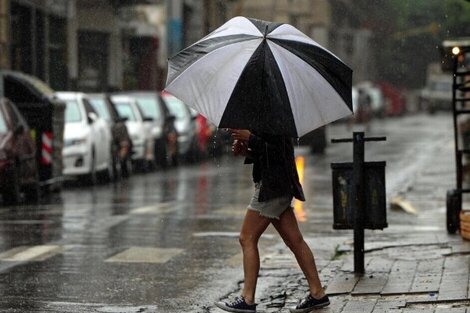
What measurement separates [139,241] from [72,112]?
482 inches

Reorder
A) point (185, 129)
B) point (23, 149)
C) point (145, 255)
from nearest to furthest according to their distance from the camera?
1. point (145, 255)
2. point (23, 149)
3. point (185, 129)

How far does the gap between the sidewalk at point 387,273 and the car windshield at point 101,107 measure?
12.3 meters

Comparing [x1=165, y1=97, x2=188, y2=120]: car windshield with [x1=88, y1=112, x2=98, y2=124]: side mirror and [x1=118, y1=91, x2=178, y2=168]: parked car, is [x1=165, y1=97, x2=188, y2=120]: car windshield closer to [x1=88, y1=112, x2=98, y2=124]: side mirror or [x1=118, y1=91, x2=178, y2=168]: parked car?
[x1=118, y1=91, x2=178, y2=168]: parked car

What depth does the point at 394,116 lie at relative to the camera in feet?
316

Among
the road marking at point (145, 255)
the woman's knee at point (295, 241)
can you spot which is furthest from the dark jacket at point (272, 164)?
the road marking at point (145, 255)

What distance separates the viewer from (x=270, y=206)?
923 cm

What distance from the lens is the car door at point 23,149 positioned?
19547 mm

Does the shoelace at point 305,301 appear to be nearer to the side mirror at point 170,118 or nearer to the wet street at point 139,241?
the wet street at point 139,241

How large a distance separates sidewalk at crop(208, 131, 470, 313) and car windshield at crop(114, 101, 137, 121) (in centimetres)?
1481

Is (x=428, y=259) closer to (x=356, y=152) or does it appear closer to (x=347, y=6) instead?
(x=356, y=152)

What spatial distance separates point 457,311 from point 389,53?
318ft

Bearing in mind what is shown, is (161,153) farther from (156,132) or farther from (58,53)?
(58,53)

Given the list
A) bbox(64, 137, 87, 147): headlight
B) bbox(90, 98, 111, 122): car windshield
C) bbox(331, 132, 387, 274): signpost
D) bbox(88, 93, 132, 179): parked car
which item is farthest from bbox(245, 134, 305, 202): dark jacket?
bbox(90, 98, 111, 122): car windshield

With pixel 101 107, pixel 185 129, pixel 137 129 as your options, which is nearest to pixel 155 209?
pixel 101 107
